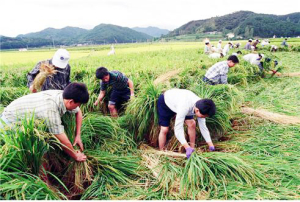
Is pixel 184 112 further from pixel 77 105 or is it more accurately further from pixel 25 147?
pixel 25 147

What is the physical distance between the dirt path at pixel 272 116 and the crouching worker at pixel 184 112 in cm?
140

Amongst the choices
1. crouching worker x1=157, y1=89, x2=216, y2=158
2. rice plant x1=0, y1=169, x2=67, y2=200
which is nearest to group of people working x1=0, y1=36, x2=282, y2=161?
crouching worker x1=157, y1=89, x2=216, y2=158

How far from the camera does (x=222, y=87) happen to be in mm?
3684

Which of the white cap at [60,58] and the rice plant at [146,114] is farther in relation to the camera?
the rice plant at [146,114]

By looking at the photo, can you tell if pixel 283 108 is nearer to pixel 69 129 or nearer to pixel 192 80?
pixel 192 80

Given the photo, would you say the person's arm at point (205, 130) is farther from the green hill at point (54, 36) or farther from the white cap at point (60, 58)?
the green hill at point (54, 36)

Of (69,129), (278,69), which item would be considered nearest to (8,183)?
(69,129)

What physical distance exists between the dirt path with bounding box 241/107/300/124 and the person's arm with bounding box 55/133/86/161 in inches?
119

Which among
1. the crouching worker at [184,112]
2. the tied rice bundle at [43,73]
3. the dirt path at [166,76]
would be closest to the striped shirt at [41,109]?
the tied rice bundle at [43,73]

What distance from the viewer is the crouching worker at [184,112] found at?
2.34m

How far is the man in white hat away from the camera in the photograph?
315cm

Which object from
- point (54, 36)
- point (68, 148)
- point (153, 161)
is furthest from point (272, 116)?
point (54, 36)

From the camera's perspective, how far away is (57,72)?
328 cm

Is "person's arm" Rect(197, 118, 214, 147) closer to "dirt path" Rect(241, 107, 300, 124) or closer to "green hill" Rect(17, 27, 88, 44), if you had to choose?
"dirt path" Rect(241, 107, 300, 124)
